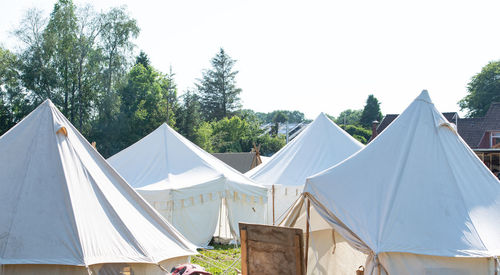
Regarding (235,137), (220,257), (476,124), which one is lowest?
(220,257)

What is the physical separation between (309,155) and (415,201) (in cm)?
906

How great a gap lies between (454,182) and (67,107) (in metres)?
35.1

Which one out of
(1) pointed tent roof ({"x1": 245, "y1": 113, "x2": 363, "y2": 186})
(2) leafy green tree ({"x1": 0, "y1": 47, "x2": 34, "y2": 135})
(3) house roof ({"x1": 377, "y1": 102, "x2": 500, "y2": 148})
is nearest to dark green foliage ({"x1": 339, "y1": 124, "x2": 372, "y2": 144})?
(3) house roof ({"x1": 377, "y1": 102, "x2": 500, "y2": 148})

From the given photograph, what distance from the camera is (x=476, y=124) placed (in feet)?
151

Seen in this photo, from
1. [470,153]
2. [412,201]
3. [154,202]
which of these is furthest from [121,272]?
[154,202]

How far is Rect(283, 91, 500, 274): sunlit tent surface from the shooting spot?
602 centimetres

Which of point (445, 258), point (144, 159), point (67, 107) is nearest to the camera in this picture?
point (445, 258)

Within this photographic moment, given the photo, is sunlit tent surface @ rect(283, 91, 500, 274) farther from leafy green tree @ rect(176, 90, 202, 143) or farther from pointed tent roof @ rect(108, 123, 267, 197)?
leafy green tree @ rect(176, 90, 202, 143)

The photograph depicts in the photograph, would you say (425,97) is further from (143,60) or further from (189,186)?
(143,60)

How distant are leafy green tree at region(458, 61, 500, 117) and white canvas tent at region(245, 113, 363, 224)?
48203 mm

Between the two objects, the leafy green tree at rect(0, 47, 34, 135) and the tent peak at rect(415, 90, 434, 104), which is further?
the leafy green tree at rect(0, 47, 34, 135)

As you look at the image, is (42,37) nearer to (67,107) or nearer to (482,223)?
(67,107)

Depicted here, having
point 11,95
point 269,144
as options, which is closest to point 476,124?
point 269,144

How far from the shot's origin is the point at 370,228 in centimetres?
633
